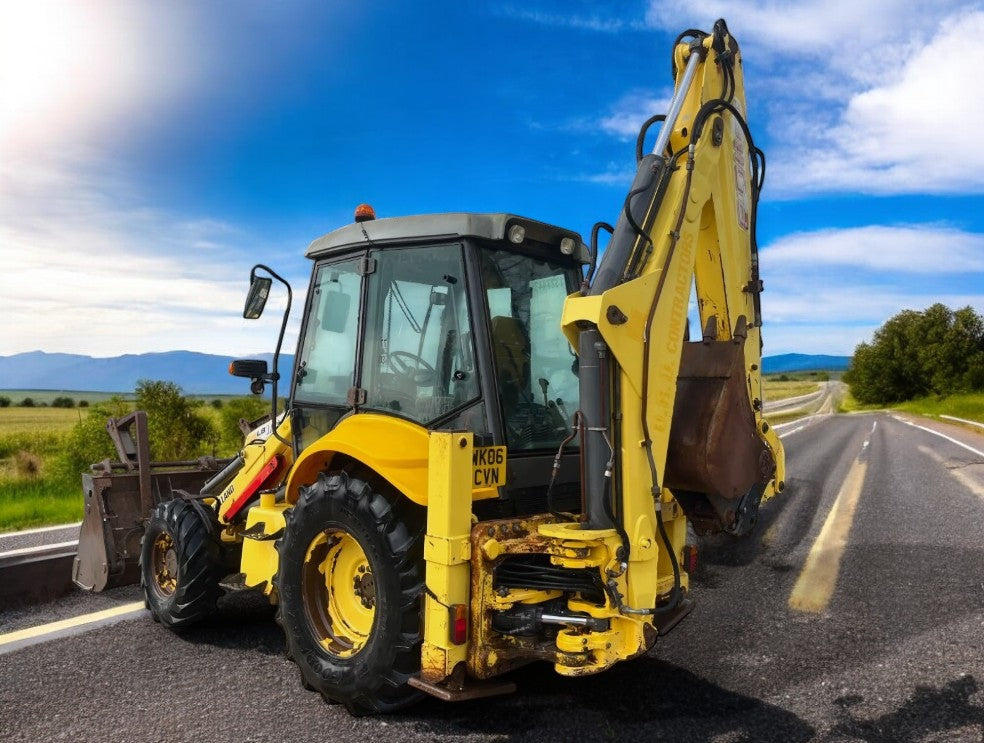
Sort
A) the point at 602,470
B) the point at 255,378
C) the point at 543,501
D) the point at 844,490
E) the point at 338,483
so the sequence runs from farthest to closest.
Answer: the point at 844,490, the point at 255,378, the point at 543,501, the point at 338,483, the point at 602,470

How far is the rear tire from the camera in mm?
4707

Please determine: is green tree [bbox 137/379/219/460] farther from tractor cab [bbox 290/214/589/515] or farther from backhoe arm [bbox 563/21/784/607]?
backhoe arm [bbox 563/21/784/607]

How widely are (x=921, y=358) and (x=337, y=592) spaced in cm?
7191

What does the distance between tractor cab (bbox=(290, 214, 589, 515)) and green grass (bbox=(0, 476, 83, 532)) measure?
6505 mm

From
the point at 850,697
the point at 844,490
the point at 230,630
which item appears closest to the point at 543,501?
the point at 850,697

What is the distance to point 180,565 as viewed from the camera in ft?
15.6

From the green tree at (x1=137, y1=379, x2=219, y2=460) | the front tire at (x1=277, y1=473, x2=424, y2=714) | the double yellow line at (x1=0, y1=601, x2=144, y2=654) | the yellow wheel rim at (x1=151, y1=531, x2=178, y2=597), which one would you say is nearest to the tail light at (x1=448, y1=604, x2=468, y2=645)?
the front tire at (x1=277, y1=473, x2=424, y2=714)

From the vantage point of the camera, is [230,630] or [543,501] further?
[230,630]

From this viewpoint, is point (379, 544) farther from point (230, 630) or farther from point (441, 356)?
point (230, 630)

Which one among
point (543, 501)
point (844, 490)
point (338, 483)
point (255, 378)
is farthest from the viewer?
point (844, 490)

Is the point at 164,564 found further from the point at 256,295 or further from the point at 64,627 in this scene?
the point at 256,295

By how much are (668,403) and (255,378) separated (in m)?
2.70

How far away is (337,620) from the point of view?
381 centimetres

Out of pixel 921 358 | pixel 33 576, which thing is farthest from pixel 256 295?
pixel 921 358
